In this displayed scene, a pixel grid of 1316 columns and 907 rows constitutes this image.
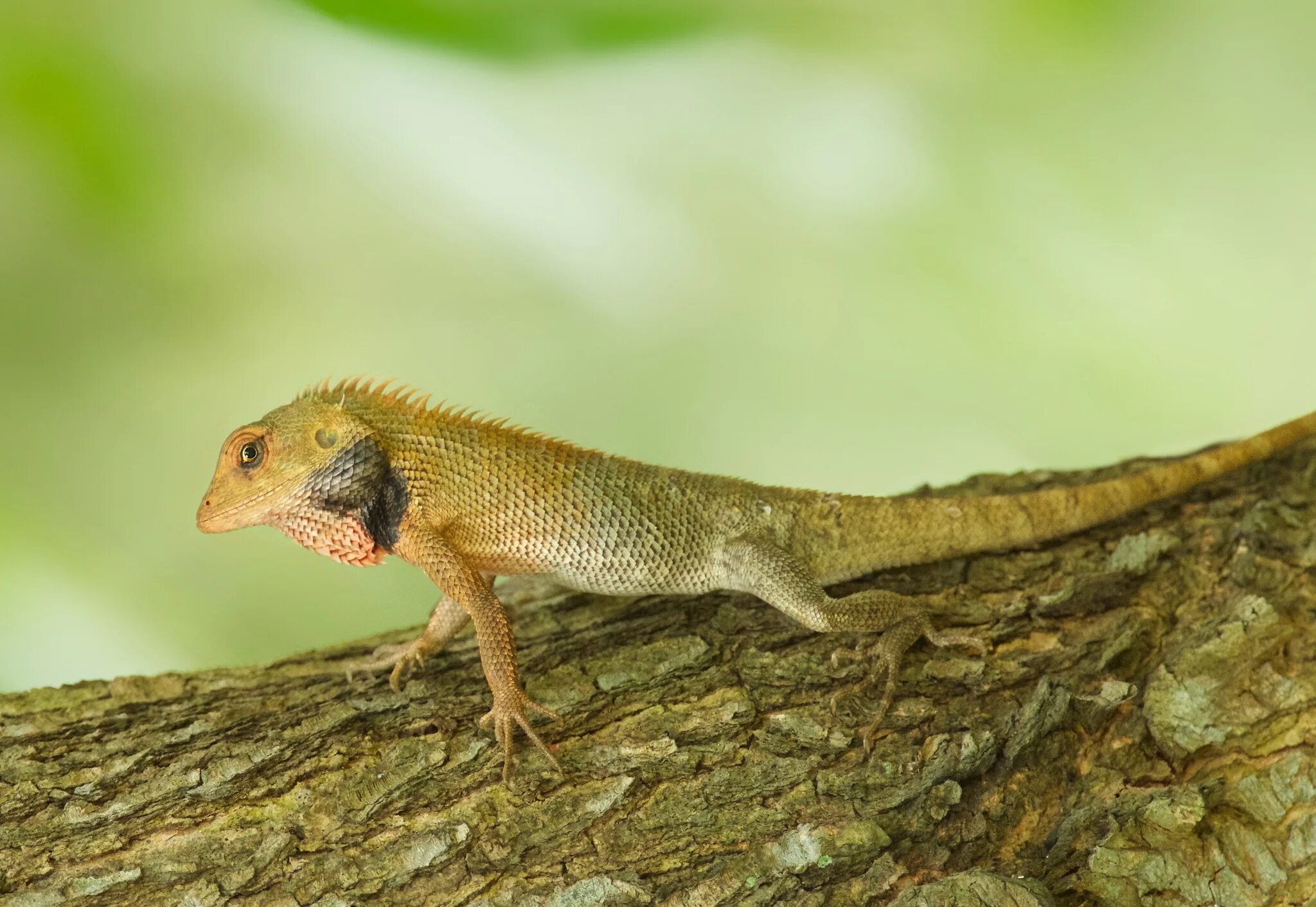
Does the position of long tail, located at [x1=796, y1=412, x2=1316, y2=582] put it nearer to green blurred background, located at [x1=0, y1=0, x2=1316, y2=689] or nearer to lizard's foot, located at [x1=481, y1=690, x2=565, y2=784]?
lizard's foot, located at [x1=481, y1=690, x2=565, y2=784]

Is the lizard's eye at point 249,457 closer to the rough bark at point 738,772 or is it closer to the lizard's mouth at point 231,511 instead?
the lizard's mouth at point 231,511

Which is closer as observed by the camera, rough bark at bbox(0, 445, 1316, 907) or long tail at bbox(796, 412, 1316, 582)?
rough bark at bbox(0, 445, 1316, 907)

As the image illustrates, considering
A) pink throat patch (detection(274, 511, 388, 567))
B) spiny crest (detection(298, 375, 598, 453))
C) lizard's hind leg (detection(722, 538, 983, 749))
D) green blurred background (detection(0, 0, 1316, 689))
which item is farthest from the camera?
green blurred background (detection(0, 0, 1316, 689))

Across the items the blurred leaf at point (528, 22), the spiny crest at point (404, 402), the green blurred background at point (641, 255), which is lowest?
the spiny crest at point (404, 402)

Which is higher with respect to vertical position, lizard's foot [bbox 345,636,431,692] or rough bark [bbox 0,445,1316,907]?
lizard's foot [bbox 345,636,431,692]

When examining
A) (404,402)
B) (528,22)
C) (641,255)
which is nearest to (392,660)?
(404,402)

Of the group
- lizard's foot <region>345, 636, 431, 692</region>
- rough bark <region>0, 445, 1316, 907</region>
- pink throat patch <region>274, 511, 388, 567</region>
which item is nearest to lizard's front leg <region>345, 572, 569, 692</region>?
lizard's foot <region>345, 636, 431, 692</region>

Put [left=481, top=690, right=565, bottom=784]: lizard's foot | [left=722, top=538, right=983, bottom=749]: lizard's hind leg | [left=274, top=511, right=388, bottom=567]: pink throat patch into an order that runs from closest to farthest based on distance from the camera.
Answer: [left=481, top=690, right=565, bottom=784]: lizard's foot, [left=722, top=538, right=983, bottom=749]: lizard's hind leg, [left=274, top=511, right=388, bottom=567]: pink throat patch

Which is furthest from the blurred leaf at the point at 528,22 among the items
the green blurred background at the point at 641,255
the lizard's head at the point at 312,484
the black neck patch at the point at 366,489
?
the black neck patch at the point at 366,489
